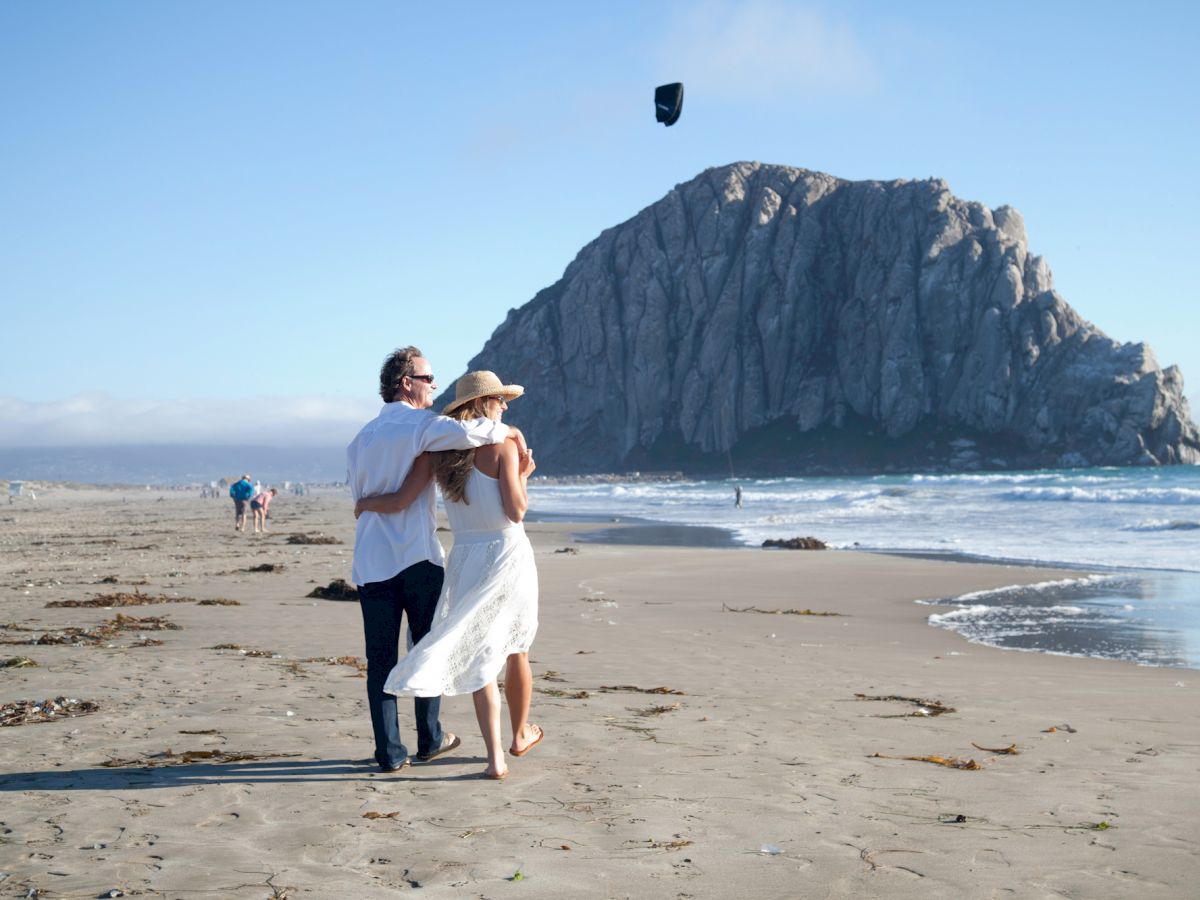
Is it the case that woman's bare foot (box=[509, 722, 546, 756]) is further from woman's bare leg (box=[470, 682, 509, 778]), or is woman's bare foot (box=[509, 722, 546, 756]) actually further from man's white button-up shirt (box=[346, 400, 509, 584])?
man's white button-up shirt (box=[346, 400, 509, 584])

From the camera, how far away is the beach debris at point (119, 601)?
11.9 meters

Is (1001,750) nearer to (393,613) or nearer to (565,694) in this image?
(565,694)

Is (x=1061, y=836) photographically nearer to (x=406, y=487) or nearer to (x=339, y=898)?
(x=339, y=898)

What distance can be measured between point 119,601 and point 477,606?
8.71 metres


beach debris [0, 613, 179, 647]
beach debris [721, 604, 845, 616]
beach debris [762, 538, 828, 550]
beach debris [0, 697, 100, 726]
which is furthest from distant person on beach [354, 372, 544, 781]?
beach debris [762, 538, 828, 550]

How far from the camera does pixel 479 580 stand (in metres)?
5.20

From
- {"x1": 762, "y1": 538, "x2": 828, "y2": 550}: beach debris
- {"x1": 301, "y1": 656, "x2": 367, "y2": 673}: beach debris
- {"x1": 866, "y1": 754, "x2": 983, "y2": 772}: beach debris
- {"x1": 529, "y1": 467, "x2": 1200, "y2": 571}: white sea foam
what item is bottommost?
{"x1": 529, "y1": 467, "x2": 1200, "y2": 571}: white sea foam

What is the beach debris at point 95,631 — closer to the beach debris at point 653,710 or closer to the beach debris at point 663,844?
the beach debris at point 653,710

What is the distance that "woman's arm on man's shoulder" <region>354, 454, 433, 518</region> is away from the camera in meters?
5.16

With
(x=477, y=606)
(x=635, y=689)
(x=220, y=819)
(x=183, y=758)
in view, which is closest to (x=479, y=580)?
(x=477, y=606)

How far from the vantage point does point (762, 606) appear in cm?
1358

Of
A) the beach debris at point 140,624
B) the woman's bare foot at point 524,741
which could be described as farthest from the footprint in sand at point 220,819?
the beach debris at point 140,624

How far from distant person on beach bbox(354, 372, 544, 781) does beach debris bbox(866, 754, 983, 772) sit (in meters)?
1.95

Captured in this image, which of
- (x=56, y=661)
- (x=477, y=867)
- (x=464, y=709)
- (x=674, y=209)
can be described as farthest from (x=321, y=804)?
(x=674, y=209)
